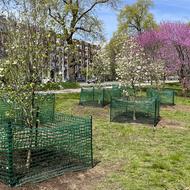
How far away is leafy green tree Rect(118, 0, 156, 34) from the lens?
54397 mm

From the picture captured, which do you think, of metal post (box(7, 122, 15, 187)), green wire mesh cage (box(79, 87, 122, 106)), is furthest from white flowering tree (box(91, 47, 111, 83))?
metal post (box(7, 122, 15, 187))

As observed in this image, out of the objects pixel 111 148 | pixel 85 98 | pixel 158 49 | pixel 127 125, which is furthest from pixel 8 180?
pixel 158 49

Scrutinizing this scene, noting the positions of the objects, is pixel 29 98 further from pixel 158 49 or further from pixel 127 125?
pixel 158 49

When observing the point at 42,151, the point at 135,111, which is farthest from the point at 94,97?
the point at 42,151

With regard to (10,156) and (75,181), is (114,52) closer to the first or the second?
(75,181)

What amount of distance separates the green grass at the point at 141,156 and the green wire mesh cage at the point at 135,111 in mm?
596

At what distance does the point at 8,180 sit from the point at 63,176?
3.98 ft

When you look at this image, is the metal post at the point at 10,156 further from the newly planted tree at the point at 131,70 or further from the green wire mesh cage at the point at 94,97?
the green wire mesh cage at the point at 94,97

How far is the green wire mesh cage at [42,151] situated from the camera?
8.03 m

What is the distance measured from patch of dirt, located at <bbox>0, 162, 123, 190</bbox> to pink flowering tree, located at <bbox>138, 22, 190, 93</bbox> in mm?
23829

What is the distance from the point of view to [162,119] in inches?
704

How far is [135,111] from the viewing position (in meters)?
17.7

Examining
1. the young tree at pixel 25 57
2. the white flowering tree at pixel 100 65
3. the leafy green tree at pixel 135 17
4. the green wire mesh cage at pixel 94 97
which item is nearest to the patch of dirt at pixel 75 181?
the young tree at pixel 25 57

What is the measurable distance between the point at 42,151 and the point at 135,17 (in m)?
47.7
